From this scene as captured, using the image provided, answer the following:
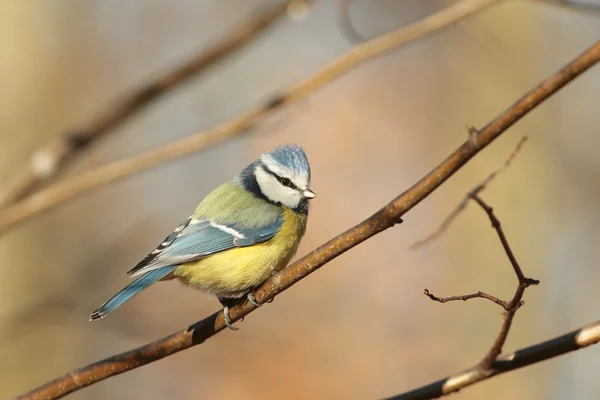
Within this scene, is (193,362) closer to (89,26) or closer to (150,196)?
(150,196)

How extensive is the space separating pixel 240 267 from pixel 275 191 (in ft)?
1.38

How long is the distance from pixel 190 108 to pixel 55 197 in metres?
3.66

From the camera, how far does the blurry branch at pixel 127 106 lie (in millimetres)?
3000

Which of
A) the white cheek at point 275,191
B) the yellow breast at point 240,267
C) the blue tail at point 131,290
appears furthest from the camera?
the white cheek at point 275,191

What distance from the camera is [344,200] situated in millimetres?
5742

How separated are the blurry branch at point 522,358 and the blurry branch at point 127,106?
1785 millimetres

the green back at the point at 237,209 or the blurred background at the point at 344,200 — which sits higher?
the blurred background at the point at 344,200

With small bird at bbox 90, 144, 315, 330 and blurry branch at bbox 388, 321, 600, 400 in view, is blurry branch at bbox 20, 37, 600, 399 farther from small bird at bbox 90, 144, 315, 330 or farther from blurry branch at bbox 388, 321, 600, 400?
blurry branch at bbox 388, 321, 600, 400

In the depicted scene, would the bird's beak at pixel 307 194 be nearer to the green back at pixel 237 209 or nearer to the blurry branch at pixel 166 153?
the green back at pixel 237 209

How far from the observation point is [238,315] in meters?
1.94

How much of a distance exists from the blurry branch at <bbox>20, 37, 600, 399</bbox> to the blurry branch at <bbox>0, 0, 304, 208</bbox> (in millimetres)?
1304

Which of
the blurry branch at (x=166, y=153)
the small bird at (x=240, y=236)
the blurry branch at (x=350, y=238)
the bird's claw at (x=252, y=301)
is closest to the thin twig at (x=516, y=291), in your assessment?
the blurry branch at (x=350, y=238)

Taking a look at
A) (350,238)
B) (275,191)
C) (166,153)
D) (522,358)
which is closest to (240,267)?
(275,191)

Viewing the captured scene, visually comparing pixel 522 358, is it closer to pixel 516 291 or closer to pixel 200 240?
pixel 516 291
